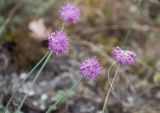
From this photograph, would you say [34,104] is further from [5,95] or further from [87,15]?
[87,15]

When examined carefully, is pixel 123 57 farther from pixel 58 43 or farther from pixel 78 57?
pixel 78 57

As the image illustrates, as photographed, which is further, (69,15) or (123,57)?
(69,15)

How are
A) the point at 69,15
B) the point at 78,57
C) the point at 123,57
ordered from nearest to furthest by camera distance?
the point at 123,57 → the point at 69,15 → the point at 78,57

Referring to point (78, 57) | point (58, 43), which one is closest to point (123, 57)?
point (58, 43)

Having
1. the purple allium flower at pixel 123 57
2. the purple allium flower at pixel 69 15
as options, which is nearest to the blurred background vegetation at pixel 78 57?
the purple allium flower at pixel 69 15

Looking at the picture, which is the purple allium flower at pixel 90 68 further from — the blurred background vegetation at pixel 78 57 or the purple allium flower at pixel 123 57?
the blurred background vegetation at pixel 78 57

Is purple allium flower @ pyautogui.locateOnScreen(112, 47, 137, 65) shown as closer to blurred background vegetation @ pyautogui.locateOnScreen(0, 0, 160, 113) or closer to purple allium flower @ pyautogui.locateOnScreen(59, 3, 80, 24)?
purple allium flower @ pyautogui.locateOnScreen(59, 3, 80, 24)

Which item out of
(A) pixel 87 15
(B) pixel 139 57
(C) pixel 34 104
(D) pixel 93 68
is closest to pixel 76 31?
(A) pixel 87 15
